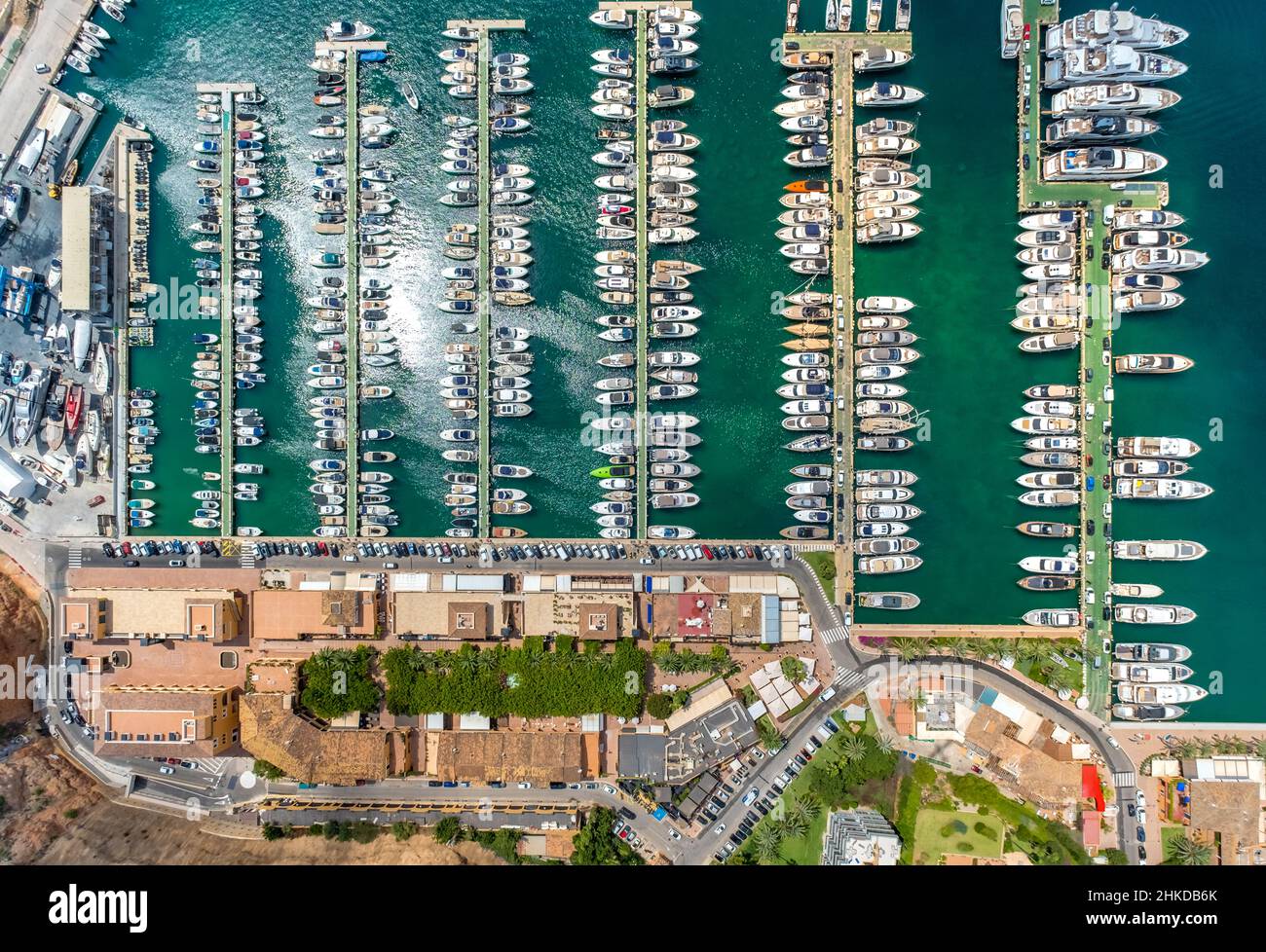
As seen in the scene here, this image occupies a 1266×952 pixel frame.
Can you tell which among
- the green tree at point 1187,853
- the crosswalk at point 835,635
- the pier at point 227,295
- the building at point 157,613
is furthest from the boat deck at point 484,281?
the green tree at point 1187,853

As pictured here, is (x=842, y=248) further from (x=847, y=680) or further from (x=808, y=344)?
(x=847, y=680)

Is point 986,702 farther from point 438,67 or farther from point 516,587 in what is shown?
point 438,67

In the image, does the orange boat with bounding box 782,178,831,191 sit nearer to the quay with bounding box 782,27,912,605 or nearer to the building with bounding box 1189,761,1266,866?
the quay with bounding box 782,27,912,605

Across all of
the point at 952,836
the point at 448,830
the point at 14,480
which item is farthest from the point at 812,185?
the point at 14,480

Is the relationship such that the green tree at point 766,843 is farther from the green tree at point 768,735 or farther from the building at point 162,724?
the building at point 162,724

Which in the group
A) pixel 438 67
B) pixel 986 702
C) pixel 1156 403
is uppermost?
pixel 438 67
